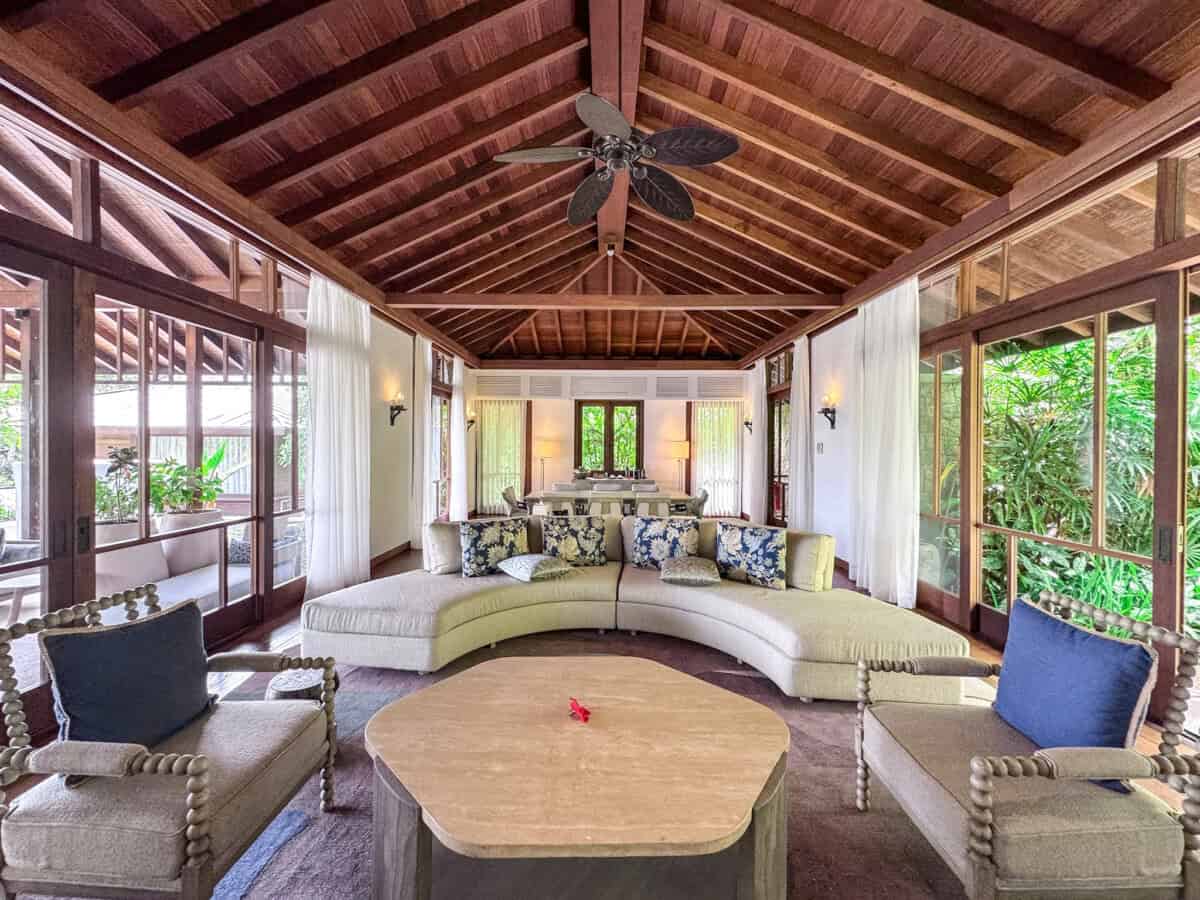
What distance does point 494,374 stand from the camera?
9977 mm

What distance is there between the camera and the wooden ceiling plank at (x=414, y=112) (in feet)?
10.4

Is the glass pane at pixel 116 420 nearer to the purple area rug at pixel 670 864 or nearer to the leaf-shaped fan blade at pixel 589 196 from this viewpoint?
the purple area rug at pixel 670 864

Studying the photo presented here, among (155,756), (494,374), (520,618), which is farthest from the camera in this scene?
(494,374)

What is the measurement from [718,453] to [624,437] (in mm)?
1835

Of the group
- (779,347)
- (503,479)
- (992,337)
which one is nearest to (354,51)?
(992,337)

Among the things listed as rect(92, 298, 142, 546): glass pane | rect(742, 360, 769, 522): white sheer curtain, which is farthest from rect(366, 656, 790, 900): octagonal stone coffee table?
rect(742, 360, 769, 522): white sheer curtain

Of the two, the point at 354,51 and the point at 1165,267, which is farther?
the point at 354,51

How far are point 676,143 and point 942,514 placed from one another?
3.67 metres

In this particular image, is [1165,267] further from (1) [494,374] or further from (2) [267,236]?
(1) [494,374]

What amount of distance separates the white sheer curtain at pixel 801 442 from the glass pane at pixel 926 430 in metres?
2.19

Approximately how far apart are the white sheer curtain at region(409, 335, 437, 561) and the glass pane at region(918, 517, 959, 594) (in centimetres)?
556

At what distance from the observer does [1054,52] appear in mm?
2348

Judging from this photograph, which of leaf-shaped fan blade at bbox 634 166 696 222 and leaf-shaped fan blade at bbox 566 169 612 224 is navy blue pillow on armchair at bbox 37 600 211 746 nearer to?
leaf-shaped fan blade at bbox 566 169 612 224

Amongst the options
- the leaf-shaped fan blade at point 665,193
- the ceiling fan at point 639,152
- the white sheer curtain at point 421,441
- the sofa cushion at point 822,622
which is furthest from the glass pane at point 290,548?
the leaf-shaped fan blade at point 665,193
